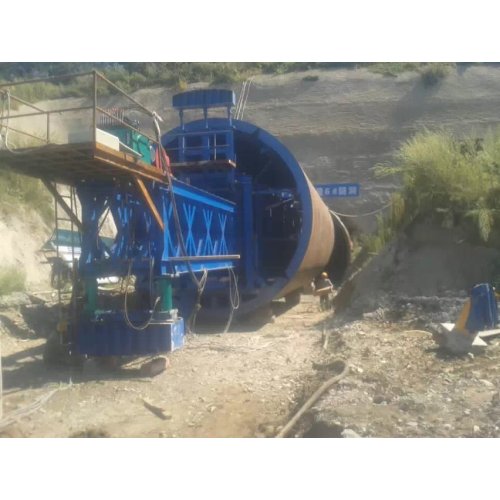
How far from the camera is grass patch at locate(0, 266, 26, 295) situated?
9875mm

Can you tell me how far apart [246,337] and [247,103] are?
19401mm

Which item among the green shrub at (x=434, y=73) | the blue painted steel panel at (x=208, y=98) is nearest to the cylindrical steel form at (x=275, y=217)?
the blue painted steel panel at (x=208, y=98)

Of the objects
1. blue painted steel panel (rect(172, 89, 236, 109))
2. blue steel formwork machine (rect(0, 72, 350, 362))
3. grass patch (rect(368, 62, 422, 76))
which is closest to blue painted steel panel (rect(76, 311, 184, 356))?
blue steel formwork machine (rect(0, 72, 350, 362))

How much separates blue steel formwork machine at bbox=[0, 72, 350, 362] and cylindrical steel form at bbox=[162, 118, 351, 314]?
0.12ft

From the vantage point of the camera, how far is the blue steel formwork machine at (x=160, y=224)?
6568 mm

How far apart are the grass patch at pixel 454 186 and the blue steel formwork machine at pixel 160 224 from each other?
6.69ft

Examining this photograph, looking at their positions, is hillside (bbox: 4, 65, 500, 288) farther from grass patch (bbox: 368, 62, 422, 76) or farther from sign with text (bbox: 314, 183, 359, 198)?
sign with text (bbox: 314, 183, 359, 198)

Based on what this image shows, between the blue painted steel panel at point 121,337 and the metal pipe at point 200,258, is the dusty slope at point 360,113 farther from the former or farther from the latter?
the blue painted steel panel at point 121,337

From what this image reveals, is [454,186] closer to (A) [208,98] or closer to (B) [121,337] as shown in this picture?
(A) [208,98]

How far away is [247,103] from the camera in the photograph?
88.1ft

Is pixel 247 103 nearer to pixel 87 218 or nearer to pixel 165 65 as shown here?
pixel 165 65

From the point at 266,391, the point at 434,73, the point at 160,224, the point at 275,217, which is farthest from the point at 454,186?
the point at 434,73

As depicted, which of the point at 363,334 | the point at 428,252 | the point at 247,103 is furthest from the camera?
the point at 247,103

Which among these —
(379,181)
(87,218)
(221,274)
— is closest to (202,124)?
(221,274)
